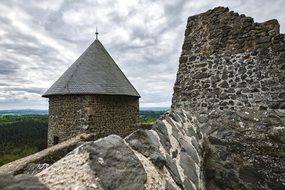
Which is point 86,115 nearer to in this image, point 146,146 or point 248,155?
point 248,155

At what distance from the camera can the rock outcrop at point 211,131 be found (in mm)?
1772

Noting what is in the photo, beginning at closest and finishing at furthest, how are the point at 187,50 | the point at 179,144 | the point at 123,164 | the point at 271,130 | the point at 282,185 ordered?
the point at 123,164, the point at 179,144, the point at 282,185, the point at 271,130, the point at 187,50

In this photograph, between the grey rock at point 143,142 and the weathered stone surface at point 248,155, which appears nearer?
the grey rock at point 143,142

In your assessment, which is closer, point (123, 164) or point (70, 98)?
point (123, 164)

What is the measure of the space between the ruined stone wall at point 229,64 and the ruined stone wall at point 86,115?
7.06 m

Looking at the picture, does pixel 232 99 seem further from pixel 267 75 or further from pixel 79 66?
pixel 79 66

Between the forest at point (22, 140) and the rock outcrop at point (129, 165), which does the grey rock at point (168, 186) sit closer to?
the rock outcrop at point (129, 165)

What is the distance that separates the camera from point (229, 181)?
12.6ft

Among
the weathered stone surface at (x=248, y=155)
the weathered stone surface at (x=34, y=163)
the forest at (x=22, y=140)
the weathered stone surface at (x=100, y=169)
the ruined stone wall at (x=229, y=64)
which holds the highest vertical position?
the ruined stone wall at (x=229, y=64)

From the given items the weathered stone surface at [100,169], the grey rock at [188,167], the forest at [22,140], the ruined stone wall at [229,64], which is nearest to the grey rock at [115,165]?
the weathered stone surface at [100,169]

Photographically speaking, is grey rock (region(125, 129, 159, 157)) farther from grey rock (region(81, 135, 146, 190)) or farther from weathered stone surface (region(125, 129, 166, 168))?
grey rock (region(81, 135, 146, 190))

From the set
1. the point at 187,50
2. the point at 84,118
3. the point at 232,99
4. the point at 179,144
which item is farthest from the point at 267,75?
the point at 84,118

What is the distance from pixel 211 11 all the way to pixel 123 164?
16.0 ft

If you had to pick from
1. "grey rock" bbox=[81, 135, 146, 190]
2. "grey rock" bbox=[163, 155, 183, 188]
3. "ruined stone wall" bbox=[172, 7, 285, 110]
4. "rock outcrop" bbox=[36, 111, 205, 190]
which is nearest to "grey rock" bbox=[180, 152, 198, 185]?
"rock outcrop" bbox=[36, 111, 205, 190]
